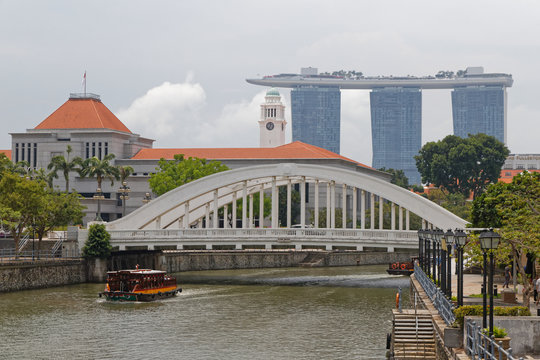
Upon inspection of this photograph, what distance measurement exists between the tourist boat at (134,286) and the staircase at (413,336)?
27727 mm

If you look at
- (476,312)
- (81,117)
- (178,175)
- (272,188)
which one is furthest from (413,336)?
(81,117)

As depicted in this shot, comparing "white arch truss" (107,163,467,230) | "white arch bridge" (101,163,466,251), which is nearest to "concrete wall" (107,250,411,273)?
"white arch bridge" (101,163,466,251)

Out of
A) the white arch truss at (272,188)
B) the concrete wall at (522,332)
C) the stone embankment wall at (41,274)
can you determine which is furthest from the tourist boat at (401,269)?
the concrete wall at (522,332)

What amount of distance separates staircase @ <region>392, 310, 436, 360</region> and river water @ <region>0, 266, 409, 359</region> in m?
3.86

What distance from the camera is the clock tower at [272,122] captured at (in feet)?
626

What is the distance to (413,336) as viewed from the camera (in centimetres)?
3284

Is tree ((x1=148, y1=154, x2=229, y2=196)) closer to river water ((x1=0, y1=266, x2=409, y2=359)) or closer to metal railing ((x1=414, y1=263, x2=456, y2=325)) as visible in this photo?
river water ((x1=0, y1=266, x2=409, y2=359))

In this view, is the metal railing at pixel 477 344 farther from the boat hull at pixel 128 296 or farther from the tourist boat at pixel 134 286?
the tourist boat at pixel 134 286

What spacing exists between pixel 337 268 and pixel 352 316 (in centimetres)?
4451

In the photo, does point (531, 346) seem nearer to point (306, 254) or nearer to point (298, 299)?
point (298, 299)

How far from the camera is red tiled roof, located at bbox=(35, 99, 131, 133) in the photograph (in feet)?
429

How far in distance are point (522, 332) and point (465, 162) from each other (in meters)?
106

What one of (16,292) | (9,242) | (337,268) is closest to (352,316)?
(16,292)

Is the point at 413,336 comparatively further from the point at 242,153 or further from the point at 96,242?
the point at 242,153
